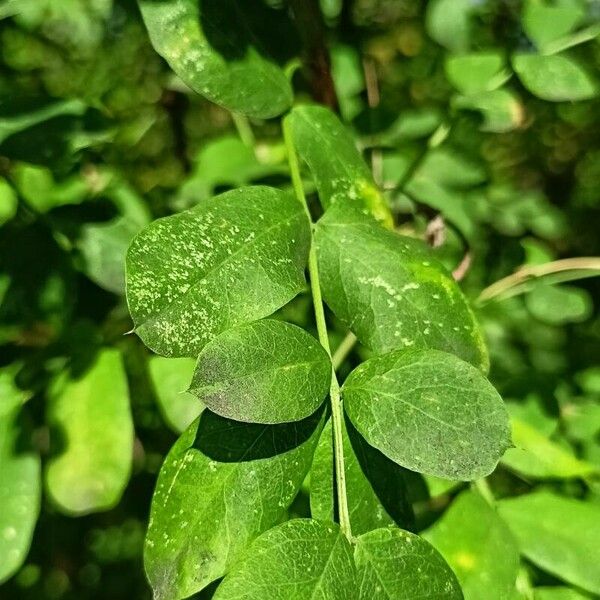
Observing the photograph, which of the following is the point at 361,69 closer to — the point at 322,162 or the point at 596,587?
the point at 322,162

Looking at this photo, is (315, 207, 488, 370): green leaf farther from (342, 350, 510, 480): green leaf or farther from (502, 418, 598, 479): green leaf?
(502, 418, 598, 479): green leaf

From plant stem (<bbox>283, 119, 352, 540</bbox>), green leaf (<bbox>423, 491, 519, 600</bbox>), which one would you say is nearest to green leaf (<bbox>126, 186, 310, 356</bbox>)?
plant stem (<bbox>283, 119, 352, 540</bbox>)

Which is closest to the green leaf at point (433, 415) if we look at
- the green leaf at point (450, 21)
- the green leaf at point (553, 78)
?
the green leaf at point (553, 78)

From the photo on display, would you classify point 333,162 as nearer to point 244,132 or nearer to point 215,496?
point 215,496

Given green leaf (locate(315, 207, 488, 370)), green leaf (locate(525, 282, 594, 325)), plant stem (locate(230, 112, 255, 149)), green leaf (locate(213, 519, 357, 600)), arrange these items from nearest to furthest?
1. green leaf (locate(213, 519, 357, 600))
2. green leaf (locate(315, 207, 488, 370))
3. green leaf (locate(525, 282, 594, 325))
4. plant stem (locate(230, 112, 255, 149))

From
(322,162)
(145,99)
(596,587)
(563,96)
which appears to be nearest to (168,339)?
(322,162)

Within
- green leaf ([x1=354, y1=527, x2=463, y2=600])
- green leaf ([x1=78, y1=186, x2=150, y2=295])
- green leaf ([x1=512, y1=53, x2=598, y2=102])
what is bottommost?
green leaf ([x1=512, y1=53, x2=598, y2=102])
